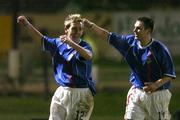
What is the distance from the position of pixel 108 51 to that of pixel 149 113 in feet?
112

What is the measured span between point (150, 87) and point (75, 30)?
1154 millimetres

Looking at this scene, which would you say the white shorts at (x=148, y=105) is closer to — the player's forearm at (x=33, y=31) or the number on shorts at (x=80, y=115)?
the number on shorts at (x=80, y=115)

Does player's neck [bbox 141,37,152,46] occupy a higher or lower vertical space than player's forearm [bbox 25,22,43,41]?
lower

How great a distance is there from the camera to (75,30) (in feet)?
37.7

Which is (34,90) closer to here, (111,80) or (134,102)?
(111,80)

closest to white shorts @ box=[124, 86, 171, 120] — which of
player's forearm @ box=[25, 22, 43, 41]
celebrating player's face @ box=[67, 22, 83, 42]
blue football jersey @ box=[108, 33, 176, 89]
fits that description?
blue football jersey @ box=[108, 33, 176, 89]

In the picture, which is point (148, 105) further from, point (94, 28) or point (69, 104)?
point (94, 28)

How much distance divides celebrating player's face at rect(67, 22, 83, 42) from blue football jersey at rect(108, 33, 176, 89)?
1.88 feet

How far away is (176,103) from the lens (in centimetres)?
2256

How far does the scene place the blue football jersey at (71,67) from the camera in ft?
38.0

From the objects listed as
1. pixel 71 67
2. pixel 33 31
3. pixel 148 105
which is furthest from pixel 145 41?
pixel 33 31

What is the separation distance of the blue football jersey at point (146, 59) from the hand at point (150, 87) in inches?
5.4

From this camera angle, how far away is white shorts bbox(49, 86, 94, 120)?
455 inches

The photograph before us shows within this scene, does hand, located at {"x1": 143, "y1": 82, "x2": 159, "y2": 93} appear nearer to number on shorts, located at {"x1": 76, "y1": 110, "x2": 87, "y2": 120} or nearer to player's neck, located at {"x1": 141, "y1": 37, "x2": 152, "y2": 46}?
player's neck, located at {"x1": 141, "y1": 37, "x2": 152, "y2": 46}
